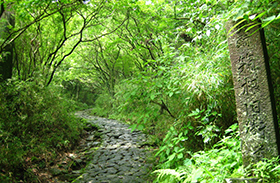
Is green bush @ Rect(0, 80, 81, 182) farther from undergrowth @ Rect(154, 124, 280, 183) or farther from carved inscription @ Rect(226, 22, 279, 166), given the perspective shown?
carved inscription @ Rect(226, 22, 279, 166)

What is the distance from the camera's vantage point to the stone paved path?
441 cm

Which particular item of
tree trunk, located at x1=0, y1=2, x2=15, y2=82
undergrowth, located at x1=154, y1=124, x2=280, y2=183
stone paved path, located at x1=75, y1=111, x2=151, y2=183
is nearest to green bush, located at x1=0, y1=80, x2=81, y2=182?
tree trunk, located at x1=0, y1=2, x2=15, y2=82

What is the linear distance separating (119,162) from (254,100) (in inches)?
178

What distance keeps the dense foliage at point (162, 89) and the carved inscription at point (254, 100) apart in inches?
6.7

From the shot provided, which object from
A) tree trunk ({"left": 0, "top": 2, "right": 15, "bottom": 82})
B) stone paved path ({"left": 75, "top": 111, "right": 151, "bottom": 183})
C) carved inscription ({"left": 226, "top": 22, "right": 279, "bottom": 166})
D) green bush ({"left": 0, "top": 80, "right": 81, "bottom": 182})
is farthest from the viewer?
tree trunk ({"left": 0, "top": 2, "right": 15, "bottom": 82})

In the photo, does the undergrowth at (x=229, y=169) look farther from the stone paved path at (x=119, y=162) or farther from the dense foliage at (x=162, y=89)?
the stone paved path at (x=119, y=162)

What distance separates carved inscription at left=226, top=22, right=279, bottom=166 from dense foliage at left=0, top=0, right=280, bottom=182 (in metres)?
0.17

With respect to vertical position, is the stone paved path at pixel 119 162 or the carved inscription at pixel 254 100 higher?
the carved inscription at pixel 254 100

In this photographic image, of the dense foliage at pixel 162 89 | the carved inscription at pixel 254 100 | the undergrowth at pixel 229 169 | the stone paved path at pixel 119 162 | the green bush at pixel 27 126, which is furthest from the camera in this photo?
the stone paved path at pixel 119 162

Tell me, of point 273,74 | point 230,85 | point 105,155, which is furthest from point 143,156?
point 273,74

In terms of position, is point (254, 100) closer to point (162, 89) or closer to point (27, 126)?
point (162, 89)

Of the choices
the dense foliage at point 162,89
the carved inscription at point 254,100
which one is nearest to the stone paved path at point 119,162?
the dense foliage at point 162,89

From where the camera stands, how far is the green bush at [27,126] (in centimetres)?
378

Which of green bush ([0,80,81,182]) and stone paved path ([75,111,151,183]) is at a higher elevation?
green bush ([0,80,81,182])
